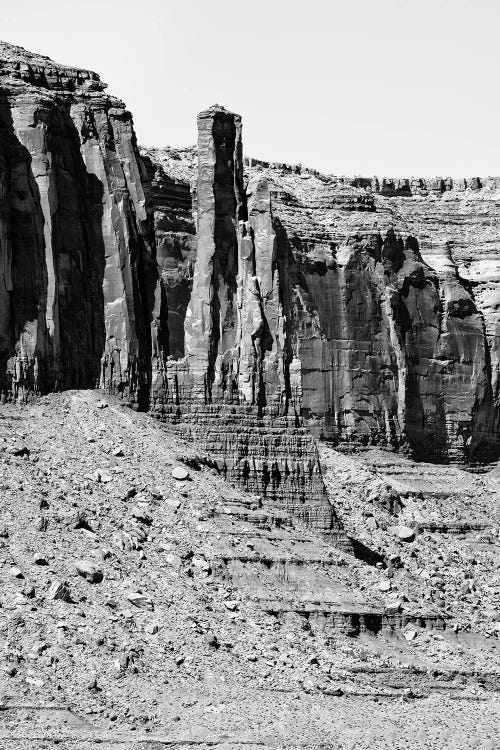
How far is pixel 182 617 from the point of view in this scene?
108 m

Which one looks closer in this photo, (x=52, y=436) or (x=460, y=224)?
(x=52, y=436)

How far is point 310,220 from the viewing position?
156m

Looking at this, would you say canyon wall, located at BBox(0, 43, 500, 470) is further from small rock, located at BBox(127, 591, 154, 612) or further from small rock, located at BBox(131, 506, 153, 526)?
small rock, located at BBox(127, 591, 154, 612)

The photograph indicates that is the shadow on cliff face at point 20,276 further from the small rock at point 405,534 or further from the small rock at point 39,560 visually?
the small rock at point 405,534

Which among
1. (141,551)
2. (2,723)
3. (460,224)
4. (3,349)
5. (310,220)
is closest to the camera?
(2,723)

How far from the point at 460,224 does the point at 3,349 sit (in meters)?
53.3

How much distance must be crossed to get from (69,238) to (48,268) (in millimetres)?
2175

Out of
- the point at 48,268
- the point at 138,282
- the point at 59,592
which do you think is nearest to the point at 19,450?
the point at 48,268

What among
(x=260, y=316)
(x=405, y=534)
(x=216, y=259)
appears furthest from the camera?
(x=405, y=534)

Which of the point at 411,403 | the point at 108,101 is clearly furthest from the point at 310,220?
the point at 108,101

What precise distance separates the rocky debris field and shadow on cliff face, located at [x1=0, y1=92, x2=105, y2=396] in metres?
1.52

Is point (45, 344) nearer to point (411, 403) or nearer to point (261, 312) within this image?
point (261, 312)

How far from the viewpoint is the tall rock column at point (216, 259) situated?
125 meters

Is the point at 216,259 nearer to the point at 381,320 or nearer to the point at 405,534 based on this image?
the point at 405,534
